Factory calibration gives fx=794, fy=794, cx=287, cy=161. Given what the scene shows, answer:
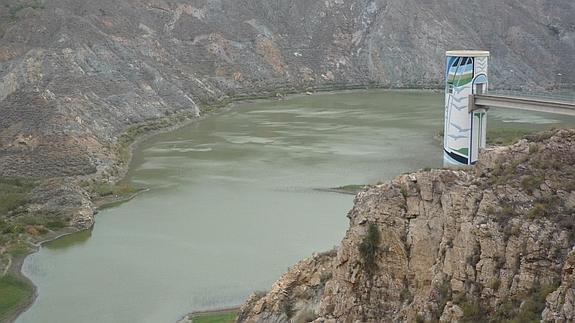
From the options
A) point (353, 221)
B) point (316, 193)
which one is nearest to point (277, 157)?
point (316, 193)

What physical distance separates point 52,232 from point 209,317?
1338 centimetres

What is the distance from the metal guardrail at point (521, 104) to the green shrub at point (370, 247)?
10.8m

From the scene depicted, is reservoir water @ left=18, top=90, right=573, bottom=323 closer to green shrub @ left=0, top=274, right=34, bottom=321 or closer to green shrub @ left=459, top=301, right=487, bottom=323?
green shrub @ left=0, top=274, right=34, bottom=321

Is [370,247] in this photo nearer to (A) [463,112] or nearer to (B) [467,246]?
(B) [467,246]

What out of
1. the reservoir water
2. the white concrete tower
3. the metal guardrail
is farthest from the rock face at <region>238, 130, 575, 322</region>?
the reservoir water

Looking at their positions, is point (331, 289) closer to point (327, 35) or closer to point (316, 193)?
point (316, 193)

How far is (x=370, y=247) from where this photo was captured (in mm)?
14125

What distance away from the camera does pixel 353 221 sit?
15414 millimetres

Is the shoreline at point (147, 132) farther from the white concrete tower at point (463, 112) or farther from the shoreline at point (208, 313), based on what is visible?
the white concrete tower at point (463, 112)

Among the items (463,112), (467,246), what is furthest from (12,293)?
(467,246)

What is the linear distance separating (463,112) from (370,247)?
1114 cm

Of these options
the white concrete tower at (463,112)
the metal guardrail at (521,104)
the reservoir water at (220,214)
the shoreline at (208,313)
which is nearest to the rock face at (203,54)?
the reservoir water at (220,214)

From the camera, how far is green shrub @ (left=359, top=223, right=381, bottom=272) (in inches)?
556

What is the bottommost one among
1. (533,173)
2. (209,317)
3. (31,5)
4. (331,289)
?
(209,317)
